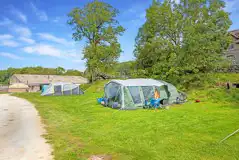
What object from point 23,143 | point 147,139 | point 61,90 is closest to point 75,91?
point 61,90

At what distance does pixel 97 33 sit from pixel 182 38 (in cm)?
1579

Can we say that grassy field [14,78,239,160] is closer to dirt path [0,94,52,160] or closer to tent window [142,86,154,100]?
dirt path [0,94,52,160]

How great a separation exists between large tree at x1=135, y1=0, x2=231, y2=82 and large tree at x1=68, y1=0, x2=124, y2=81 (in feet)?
25.0

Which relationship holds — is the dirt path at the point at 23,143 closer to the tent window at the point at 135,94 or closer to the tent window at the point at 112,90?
the tent window at the point at 112,90

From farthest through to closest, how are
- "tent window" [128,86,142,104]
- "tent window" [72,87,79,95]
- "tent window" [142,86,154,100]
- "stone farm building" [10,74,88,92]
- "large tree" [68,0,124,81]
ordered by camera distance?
"stone farm building" [10,74,88,92] → "large tree" [68,0,124,81] → "tent window" [72,87,79,95] → "tent window" [142,86,154,100] → "tent window" [128,86,142,104]

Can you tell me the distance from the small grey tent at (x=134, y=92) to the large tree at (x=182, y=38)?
457 cm

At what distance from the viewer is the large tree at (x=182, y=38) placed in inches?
634

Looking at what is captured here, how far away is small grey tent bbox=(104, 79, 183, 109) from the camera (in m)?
10.7

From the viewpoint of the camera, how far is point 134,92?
36.0ft

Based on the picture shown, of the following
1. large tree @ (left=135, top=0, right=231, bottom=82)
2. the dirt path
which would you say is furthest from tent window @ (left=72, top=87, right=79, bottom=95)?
the dirt path

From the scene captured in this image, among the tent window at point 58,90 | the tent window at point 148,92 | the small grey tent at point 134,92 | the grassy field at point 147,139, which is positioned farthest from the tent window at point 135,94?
the tent window at point 58,90

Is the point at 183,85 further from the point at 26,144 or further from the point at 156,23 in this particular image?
the point at 26,144

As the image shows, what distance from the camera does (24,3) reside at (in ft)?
53.3

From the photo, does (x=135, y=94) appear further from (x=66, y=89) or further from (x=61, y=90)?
(x=61, y=90)
